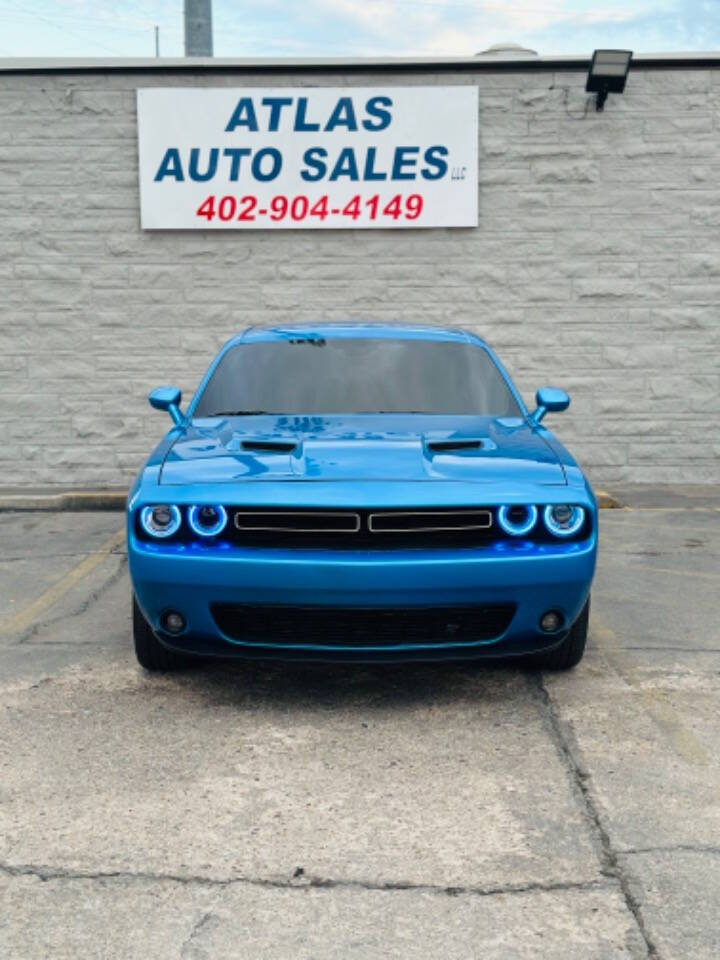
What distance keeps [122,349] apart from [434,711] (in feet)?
23.8

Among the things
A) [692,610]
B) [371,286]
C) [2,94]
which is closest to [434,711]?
[692,610]

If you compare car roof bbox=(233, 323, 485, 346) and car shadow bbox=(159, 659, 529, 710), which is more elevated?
car roof bbox=(233, 323, 485, 346)

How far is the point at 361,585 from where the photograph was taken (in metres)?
4.25

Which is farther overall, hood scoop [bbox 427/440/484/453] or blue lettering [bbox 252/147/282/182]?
blue lettering [bbox 252/147/282/182]

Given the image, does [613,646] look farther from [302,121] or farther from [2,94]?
[2,94]

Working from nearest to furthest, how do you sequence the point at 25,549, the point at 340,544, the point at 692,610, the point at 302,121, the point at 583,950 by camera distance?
the point at 583,950 < the point at 340,544 < the point at 692,610 < the point at 25,549 < the point at 302,121

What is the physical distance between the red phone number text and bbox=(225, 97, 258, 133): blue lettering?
644 millimetres

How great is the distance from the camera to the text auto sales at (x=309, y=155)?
417 inches

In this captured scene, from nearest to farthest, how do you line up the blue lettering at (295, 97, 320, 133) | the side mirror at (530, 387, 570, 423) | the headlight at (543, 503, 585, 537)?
the headlight at (543, 503, 585, 537), the side mirror at (530, 387, 570, 423), the blue lettering at (295, 97, 320, 133)

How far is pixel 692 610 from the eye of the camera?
6.34m

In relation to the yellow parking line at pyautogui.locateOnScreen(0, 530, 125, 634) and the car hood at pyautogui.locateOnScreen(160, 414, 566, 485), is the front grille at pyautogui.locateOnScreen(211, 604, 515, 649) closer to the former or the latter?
the car hood at pyautogui.locateOnScreen(160, 414, 566, 485)

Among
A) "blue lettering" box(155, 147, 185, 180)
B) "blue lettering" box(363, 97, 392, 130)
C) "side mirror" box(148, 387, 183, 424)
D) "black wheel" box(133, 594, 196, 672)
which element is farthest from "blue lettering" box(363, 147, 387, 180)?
"black wheel" box(133, 594, 196, 672)

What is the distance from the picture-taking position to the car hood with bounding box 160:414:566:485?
4.52 m

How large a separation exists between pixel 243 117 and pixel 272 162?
0.50 m
